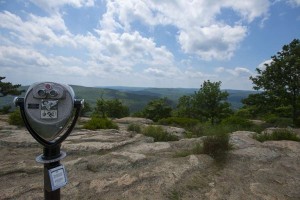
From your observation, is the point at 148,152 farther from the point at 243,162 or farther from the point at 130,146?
the point at 243,162

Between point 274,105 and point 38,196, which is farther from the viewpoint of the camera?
point 274,105

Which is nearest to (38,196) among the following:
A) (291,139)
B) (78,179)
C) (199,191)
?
(78,179)

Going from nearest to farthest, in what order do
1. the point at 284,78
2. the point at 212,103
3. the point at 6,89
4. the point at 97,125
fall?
the point at 97,125, the point at 284,78, the point at 212,103, the point at 6,89

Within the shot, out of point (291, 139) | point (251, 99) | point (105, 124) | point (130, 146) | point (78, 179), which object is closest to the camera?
point (78, 179)

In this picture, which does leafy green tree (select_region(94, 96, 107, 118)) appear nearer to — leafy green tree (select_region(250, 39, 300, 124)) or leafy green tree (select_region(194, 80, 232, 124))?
leafy green tree (select_region(194, 80, 232, 124))

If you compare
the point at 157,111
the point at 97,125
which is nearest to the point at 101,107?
the point at 157,111

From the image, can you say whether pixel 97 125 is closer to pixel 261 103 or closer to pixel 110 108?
pixel 261 103

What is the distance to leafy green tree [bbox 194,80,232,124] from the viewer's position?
25.3 m

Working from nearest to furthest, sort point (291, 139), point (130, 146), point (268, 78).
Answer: point (130, 146) → point (291, 139) → point (268, 78)

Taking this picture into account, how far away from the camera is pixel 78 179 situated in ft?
13.4

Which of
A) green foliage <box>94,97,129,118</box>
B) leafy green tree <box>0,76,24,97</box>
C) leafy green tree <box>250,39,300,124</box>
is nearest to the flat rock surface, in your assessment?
leafy green tree <box>250,39,300,124</box>

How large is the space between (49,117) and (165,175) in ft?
8.03

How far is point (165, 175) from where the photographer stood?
13.4 feet

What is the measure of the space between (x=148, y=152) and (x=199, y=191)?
2116mm
